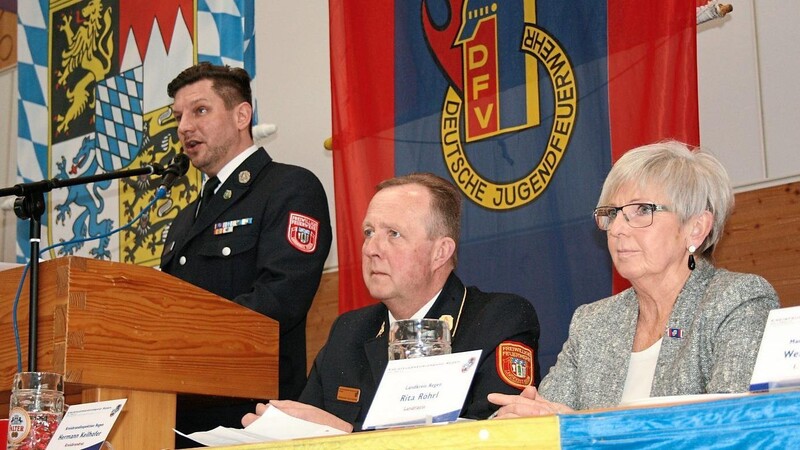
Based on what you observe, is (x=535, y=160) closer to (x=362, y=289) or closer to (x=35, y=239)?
(x=362, y=289)

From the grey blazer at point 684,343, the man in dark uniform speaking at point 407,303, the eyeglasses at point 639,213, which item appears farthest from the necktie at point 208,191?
the eyeglasses at point 639,213

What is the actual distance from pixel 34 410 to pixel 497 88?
5.65 feet

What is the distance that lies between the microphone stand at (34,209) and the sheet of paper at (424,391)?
1.07 m

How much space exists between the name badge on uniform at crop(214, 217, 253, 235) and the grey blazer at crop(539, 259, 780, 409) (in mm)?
1046

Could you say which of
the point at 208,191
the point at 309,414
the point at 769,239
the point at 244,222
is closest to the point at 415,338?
the point at 309,414

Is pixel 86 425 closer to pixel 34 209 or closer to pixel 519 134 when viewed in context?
pixel 34 209

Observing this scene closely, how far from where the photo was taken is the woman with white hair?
205cm

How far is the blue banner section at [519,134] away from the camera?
9.78 ft

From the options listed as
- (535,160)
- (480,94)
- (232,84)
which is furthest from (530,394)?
(232,84)

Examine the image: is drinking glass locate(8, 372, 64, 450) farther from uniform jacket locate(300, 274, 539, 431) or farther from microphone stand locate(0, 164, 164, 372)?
uniform jacket locate(300, 274, 539, 431)

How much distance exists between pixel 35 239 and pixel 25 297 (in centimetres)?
13

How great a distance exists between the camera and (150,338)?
238 centimetres

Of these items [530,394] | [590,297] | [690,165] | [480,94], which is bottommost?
[530,394]

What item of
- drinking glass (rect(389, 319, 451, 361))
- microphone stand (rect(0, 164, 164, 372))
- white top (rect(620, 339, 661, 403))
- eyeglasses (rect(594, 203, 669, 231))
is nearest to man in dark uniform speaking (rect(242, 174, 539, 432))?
white top (rect(620, 339, 661, 403))
